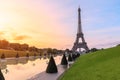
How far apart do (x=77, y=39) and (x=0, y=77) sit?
69.4 meters

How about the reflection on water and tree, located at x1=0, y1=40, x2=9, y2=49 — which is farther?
tree, located at x1=0, y1=40, x2=9, y2=49

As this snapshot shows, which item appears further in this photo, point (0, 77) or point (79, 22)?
point (79, 22)

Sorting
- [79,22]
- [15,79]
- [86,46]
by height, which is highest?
[79,22]

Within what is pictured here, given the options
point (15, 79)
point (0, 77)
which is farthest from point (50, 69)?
point (0, 77)

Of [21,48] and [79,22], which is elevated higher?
[79,22]

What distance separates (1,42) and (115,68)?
302 ft

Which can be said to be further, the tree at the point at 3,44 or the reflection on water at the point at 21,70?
the tree at the point at 3,44

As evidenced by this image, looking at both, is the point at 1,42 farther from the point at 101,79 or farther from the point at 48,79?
the point at 101,79

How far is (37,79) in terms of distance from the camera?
15875 mm

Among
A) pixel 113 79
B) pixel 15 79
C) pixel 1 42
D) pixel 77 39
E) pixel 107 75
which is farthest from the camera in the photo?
pixel 1 42

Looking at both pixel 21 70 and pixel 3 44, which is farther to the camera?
pixel 3 44

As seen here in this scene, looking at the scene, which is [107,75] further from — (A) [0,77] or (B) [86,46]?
(B) [86,46]

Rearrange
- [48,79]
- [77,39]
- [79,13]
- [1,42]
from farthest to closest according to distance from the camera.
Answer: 1. [1,42]
2. [79,13]
3. [77,39]
4. [48,79]

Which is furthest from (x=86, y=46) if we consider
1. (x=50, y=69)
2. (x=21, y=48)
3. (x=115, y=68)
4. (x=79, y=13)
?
(x=115, y=68)
